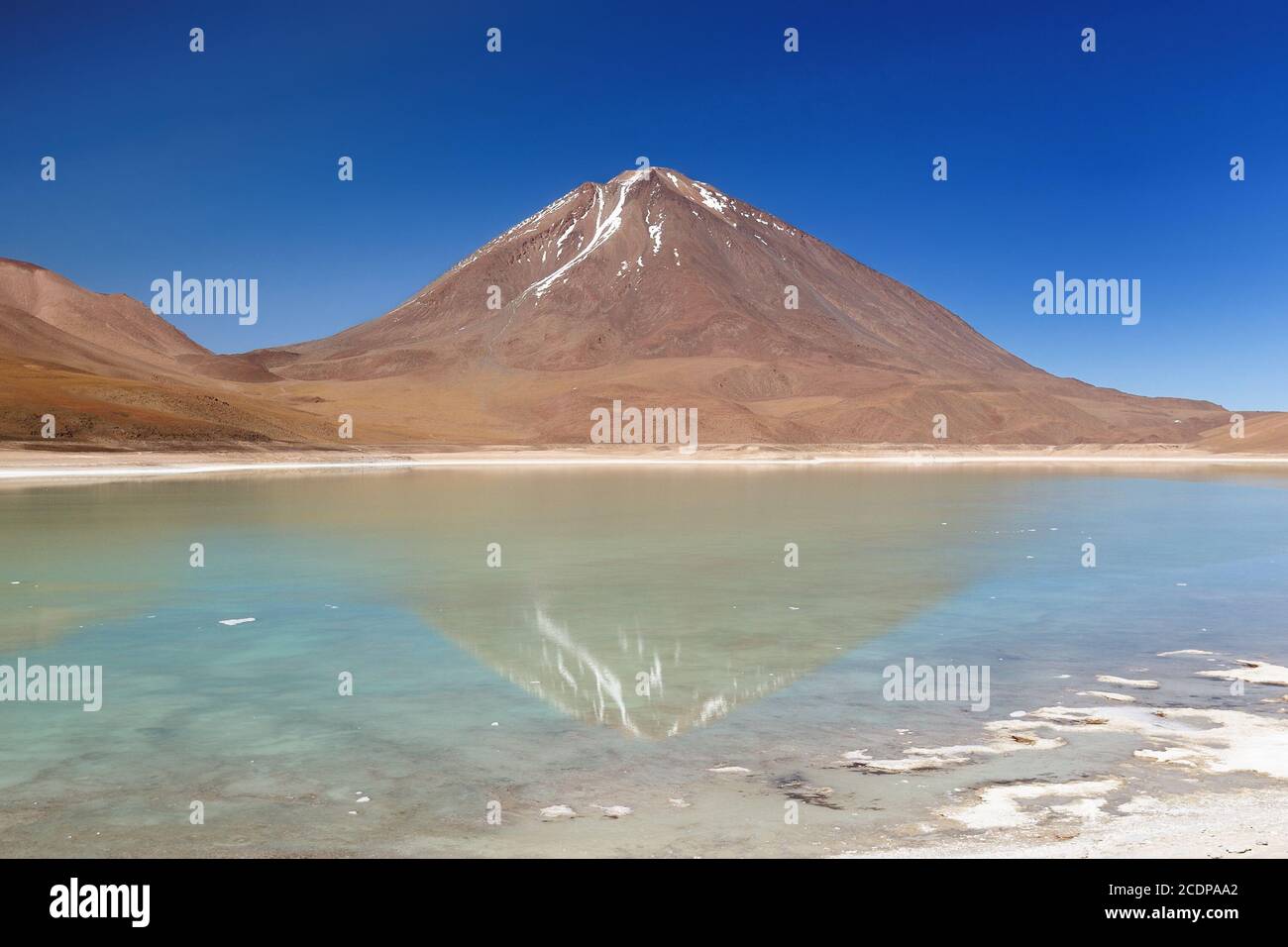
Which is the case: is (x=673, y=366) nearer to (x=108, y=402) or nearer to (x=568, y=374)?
(x=568, y=374)

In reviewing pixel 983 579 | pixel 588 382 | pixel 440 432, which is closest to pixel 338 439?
pixel 440 432

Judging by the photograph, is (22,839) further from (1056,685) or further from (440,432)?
(440,432)

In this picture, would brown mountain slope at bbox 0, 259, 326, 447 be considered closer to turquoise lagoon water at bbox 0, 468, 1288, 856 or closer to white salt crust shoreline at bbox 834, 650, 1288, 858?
turquoise lagoon water at bbox 0, 468, 1288, 856

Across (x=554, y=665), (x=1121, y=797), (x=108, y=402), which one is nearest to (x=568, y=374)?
(x=108, y=402)

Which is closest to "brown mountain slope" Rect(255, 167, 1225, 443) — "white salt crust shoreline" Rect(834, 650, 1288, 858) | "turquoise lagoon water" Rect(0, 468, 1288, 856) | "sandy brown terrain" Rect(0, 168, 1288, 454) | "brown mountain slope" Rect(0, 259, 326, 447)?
"sandy brown terrain" Rect(0, 168, 1288, 454)

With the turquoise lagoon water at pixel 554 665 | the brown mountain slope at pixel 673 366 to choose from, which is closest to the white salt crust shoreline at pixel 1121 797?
the turquoise lagoon water at pixel 554 665
